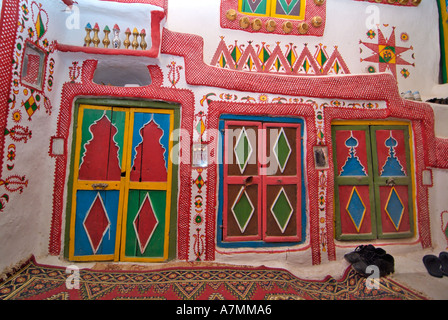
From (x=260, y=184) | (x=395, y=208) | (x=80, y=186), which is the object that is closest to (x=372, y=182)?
(x=395, y=208)

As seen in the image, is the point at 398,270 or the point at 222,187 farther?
the point at 222,187

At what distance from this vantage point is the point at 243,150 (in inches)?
112

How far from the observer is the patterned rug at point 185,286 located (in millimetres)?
1976

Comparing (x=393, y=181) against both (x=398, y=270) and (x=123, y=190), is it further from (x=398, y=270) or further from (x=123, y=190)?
(x=123, y=190)

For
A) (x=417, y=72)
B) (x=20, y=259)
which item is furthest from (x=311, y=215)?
(x=20, y=259)

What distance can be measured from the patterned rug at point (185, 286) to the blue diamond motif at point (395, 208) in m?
0.97

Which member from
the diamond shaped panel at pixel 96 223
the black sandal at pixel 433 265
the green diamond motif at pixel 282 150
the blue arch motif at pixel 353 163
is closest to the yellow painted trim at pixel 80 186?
the diamond shaped panel at pixel 96 223

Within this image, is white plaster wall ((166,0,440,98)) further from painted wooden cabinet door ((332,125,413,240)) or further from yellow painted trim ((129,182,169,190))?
yellow painted trim ((129,182,169,190))


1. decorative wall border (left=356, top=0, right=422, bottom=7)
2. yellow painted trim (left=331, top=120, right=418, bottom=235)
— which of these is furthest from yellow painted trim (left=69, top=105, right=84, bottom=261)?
decorative wall border (left=356, top=0, right=422, bottom=7)

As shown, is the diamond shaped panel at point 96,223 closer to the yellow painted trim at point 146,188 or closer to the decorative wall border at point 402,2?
the yellow painted trim at point 146,188

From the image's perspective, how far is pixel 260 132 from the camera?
9.41ft

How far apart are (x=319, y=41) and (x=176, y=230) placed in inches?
129

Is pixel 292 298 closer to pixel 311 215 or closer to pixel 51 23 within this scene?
pixel 311 215

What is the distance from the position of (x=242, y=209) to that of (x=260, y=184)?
0.38 m
